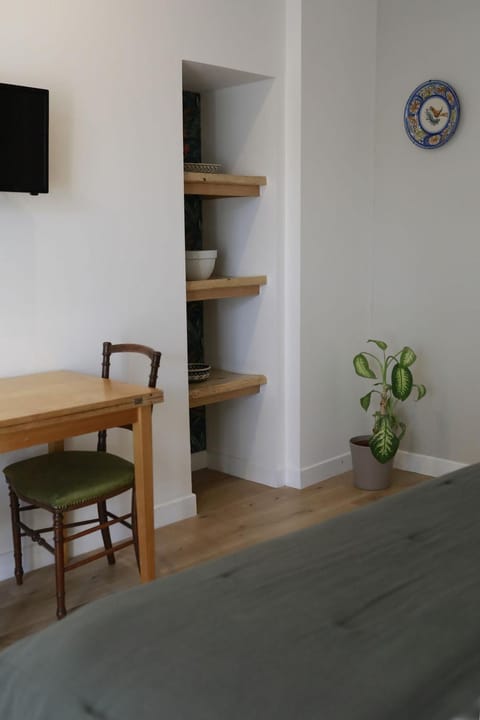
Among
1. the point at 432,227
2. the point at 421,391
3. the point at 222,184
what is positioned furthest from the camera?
the point at 432,227

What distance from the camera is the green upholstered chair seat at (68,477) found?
2.54 metres

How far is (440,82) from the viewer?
12.6ft

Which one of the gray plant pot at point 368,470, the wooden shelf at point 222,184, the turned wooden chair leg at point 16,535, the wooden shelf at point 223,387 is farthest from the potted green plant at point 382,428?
the turned wooden chair leg at point 16,535

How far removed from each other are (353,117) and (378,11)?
0.59 m

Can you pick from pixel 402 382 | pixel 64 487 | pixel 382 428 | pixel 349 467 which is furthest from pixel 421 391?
pixel 64 487

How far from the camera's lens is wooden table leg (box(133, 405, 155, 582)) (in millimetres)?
2627

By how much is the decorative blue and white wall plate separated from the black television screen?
2.03 meters

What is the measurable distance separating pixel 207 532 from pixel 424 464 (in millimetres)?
1370

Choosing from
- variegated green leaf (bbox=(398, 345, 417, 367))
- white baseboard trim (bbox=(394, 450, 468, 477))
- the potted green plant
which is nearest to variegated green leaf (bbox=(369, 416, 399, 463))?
the potted green plant

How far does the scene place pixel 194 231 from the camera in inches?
165

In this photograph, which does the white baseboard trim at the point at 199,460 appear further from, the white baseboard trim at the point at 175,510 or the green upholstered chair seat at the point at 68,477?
the green upholstered chair seat at the point at 68,477

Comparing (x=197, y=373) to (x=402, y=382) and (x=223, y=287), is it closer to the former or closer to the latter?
(x=223, y=287)

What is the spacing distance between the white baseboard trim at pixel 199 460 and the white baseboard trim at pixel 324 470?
65 centimetres

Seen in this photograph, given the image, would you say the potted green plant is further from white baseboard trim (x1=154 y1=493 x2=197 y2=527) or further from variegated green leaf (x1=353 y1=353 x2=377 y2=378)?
white baseboard trim (x1=154 y1=493 x2=197 y2=527)
